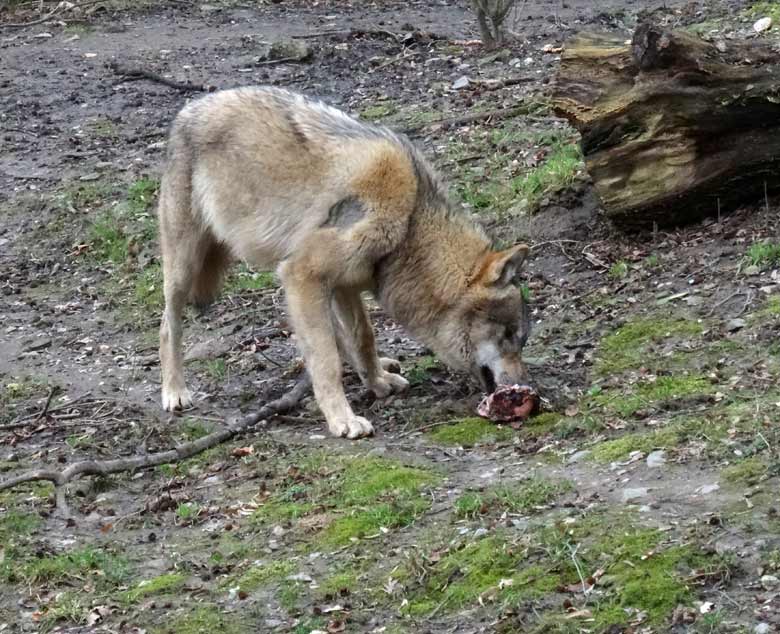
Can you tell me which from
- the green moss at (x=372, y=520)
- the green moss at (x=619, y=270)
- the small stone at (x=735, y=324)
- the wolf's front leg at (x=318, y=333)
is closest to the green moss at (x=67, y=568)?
the green moss at (x=372, y=520)

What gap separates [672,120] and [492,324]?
1.97 meters

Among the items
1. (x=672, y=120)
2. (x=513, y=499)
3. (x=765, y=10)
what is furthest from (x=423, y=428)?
(x=765, y=10)

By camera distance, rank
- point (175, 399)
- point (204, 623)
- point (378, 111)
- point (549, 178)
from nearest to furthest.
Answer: point (204, 623)
point (175, 399)
point (549, 178)
point (378, 111)

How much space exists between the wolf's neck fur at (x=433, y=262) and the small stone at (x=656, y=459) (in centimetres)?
176

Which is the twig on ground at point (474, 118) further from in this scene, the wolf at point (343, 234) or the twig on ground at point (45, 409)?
the twig on ground at point (45, 409)

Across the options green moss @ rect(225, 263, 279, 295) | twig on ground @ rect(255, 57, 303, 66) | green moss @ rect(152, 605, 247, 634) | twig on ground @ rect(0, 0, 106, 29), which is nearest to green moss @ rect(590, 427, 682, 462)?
green moss @ rect(152, 605, 247, 634)

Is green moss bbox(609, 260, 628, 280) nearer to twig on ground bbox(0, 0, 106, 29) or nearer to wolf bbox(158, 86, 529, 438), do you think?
wolf bbox(158, 86, 529, 438)

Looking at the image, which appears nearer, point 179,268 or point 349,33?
point 179,268

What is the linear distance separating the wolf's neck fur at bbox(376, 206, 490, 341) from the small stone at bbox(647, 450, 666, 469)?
5.78 ft

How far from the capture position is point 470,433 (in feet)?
21.4

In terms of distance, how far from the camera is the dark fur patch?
22.4 ft

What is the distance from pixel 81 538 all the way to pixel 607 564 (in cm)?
248

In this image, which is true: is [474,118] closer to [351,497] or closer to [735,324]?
[735,324]

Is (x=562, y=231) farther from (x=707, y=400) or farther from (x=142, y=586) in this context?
(x=142, y=586)
